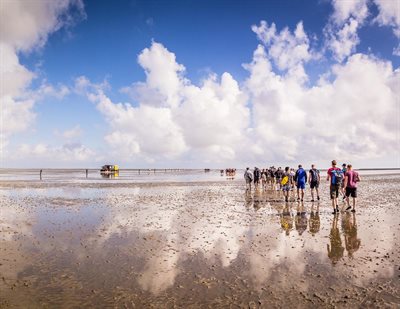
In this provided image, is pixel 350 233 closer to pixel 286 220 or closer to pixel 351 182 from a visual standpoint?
pixel 286 220

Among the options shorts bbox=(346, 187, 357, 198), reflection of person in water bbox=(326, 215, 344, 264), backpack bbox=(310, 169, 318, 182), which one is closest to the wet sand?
reflection of person in water bbox=(326, 215, 344, 264)

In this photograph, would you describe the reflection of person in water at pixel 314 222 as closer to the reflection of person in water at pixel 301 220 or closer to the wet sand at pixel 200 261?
the wet sand at pixel 200 261

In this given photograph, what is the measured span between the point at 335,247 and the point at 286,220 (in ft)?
16.6

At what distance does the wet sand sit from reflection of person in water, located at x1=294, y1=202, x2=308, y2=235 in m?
0.04

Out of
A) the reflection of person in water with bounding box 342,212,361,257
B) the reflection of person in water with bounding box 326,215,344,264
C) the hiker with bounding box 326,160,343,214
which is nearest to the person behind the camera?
the reflection of person in water with bounding box 326,215,344,264

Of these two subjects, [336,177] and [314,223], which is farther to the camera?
[336,177]

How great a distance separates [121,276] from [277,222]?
8972mm

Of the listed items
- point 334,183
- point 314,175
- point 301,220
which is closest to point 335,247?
point 301,220

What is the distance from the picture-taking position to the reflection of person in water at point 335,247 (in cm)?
945

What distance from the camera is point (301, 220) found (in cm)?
1551

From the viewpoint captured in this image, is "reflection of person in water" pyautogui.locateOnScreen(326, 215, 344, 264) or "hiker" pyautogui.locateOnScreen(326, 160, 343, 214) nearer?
"reflection of person in water" pyautogui.locateOnScreen(326, 215, 344, 264)

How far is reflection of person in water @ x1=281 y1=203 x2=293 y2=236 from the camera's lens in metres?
13.7

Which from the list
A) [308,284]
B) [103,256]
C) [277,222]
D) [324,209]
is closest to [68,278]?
[103,256]

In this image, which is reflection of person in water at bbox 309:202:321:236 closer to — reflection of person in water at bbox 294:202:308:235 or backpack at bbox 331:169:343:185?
reflection of person in water at bbox 294:202:308:235
